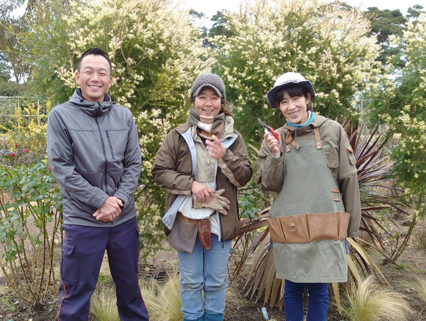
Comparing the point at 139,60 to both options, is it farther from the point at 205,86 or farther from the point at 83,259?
the point at 83,259

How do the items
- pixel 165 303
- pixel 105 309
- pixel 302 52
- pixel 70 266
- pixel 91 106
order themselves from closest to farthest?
pixel 70 266
pixel 91 106
pixel 105 309
pixel 165 303
pixel 302 52

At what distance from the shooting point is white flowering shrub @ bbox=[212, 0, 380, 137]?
459cm

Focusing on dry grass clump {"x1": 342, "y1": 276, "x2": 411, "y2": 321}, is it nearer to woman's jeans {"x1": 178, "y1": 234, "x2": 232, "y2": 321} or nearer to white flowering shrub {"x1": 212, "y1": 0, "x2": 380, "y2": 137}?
woman's jeans {"x1": 178, "y1": 234, "x2": 232, "y2": 321}

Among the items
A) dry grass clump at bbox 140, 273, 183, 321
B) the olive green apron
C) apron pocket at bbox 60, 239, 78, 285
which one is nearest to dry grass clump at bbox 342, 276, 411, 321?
the olive green apron

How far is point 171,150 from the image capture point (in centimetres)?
264

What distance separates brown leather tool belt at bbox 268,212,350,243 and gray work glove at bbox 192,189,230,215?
1.35 feet

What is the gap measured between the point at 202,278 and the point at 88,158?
112cm

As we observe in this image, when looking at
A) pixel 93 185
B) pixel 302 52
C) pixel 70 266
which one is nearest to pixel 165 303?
pixel 70 266

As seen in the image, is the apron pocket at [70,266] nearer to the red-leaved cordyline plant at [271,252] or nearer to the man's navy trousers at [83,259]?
the man's navy trousers at [83,259]

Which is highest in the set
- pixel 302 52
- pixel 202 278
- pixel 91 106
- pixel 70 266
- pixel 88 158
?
pixel 302 52

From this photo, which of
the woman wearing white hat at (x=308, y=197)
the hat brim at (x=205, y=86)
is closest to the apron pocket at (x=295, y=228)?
the woman wearing white hat at (x=308, y=197)

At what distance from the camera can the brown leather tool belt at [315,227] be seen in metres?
2.38

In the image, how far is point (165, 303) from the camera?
3.24 m

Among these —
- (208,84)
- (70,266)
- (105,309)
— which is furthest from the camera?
(105,309)
